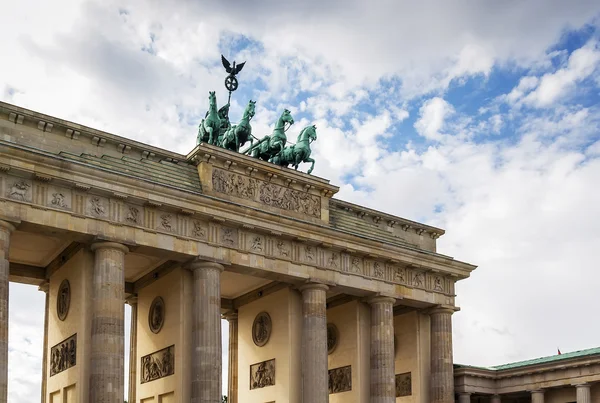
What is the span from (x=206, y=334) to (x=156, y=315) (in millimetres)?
4259

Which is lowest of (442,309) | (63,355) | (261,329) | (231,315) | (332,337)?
(63,355)

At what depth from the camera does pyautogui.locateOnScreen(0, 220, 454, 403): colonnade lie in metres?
31.7

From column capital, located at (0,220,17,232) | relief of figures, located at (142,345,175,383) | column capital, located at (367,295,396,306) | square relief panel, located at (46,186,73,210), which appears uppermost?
square relief panel, located at (46,186,73,210)

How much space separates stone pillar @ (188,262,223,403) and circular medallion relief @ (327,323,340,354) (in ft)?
33.0

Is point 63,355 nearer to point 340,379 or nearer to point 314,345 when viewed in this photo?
point 314,345

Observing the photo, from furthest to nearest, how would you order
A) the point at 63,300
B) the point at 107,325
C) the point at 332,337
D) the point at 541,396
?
the point at 541,396 < the point at 332,337 < the point at 63,300 < the point at 107,325

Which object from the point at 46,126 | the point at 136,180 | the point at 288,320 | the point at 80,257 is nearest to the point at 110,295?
the point at 80,257

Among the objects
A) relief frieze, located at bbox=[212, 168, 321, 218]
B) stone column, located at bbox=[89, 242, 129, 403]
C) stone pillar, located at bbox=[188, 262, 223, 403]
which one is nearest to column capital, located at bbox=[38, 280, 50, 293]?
stone column, located at bbox=[89, 242, 129, 403]

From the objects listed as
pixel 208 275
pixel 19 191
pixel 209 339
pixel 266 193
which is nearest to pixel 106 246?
pixel 19 191

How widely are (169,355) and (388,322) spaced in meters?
11.2

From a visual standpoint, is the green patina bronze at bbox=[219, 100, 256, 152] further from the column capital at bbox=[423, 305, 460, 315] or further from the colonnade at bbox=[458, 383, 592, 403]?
the colonnade at bbox=[458, 383, 592, 403]

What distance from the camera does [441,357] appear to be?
4369 cm

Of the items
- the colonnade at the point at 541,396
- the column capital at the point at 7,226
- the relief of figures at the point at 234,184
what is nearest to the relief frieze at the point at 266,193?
the relief of figures at the point at 234,184

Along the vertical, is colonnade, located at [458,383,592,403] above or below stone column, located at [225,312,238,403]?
below
